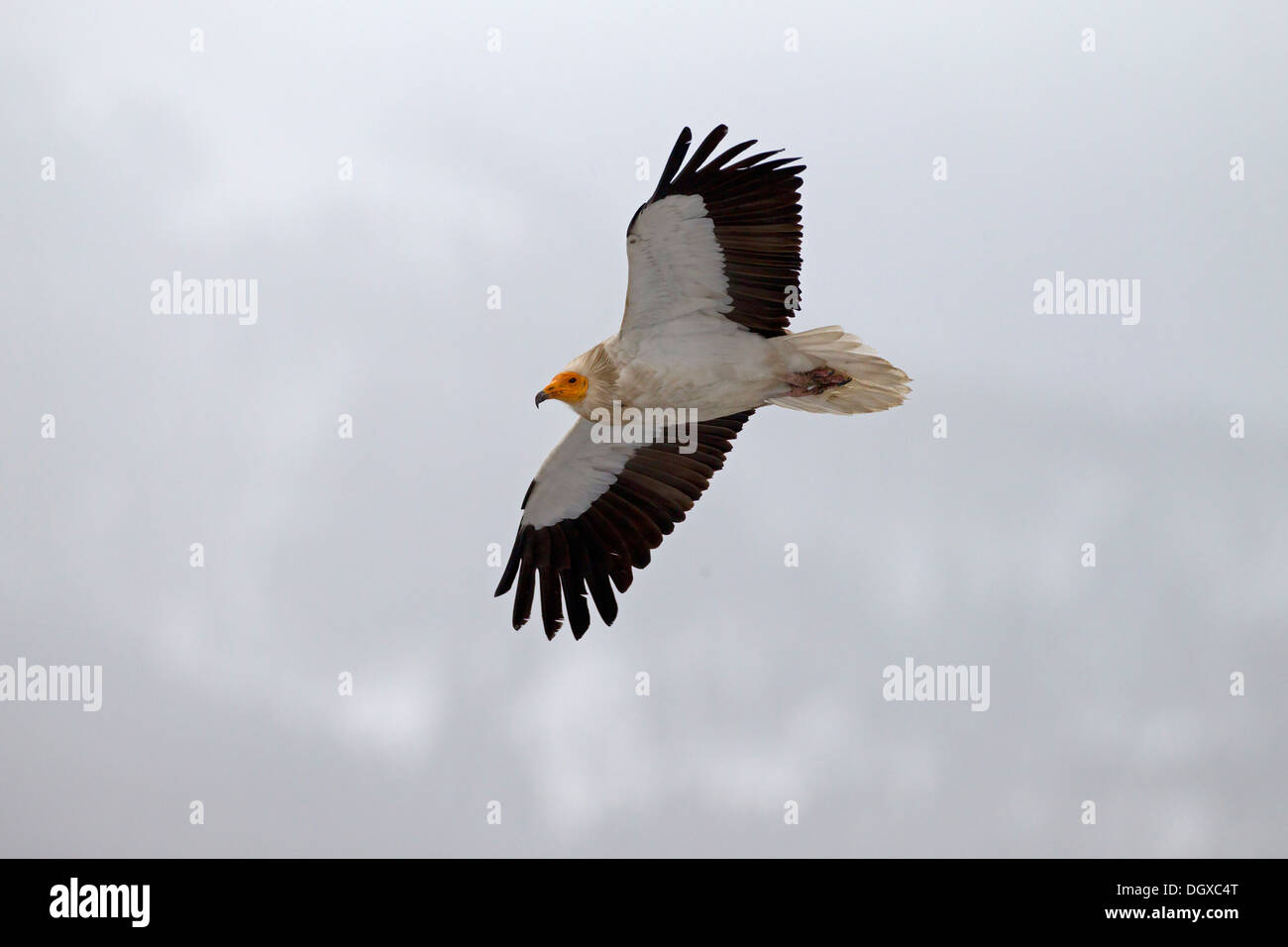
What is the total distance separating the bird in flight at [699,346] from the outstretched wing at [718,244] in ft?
0.03

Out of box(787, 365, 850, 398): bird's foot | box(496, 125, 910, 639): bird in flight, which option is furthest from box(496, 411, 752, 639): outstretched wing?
box(787, 365, 850, 398): bird's foot

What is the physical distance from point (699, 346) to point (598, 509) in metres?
2.27

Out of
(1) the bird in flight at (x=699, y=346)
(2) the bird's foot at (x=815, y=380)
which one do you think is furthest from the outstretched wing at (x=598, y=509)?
(2) the bird's foot at (x=815, y=380)

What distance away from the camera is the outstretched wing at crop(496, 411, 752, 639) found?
1385 centimetres

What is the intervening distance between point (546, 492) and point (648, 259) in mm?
2843

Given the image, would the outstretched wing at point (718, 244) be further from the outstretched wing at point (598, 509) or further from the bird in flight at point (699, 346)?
the outstretched wing at point (598, 509)

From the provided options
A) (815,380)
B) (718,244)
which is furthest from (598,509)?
(718,244)

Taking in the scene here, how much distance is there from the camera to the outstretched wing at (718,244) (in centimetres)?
1189

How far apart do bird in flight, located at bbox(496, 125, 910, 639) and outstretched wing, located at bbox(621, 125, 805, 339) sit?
1 cm

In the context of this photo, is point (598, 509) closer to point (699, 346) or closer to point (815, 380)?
point (699, 346)

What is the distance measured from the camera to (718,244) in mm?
12242

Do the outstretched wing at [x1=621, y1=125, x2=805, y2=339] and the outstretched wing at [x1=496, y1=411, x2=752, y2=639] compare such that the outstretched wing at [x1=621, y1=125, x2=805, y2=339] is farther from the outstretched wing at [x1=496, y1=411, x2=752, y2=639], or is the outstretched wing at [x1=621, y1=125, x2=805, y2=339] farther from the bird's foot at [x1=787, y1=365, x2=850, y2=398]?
the outstretched wing at [x1=496, y1=411, x2=752, y2=639]

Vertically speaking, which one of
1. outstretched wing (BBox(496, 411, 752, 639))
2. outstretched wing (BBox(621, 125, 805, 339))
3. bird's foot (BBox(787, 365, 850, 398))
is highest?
outstretched wing (BBox(621, 125, 805, 339))
